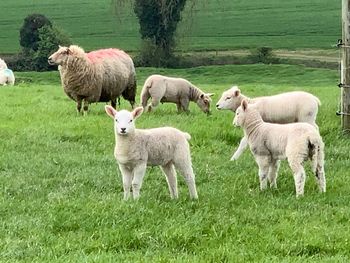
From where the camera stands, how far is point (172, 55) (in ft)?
172

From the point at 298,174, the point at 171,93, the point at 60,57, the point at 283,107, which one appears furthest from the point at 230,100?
the point at 60,57

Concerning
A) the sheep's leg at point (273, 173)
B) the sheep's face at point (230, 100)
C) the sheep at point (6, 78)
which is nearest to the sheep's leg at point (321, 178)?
the sheep's leg at point (273, 173)

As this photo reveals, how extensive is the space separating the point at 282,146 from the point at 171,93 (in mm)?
7817

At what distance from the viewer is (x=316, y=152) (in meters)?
8.66

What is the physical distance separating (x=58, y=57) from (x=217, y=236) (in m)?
10.3

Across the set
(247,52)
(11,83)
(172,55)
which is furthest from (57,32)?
(11,83)

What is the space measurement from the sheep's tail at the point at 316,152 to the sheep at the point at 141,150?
4.68ft

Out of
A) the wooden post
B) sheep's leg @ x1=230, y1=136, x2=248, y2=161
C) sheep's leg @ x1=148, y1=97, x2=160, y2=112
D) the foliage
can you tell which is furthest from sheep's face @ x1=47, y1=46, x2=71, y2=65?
the foliage

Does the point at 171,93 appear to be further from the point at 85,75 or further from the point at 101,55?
the point at 101,55

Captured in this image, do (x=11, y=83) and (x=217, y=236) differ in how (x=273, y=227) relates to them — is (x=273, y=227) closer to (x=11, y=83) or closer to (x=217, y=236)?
(x=217, y=236)

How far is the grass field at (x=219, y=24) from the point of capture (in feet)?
195

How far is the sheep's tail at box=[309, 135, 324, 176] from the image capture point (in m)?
8.59

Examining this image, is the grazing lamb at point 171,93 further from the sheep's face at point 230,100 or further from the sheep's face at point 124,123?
the sheep's face at point 124,123

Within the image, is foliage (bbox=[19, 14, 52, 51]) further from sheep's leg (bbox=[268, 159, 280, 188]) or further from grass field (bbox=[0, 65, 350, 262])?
sheep's leg (bbox=[268, 159, 280, 188])
